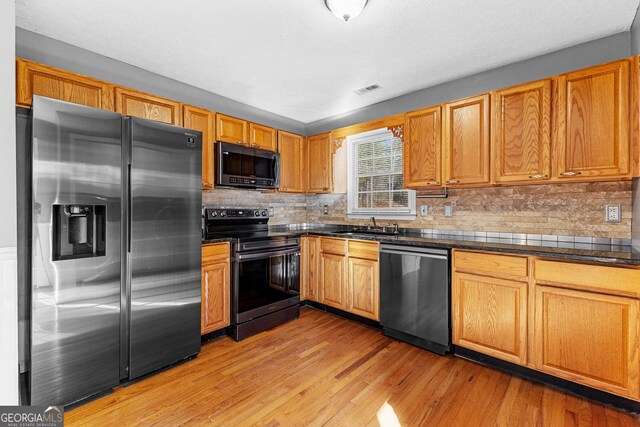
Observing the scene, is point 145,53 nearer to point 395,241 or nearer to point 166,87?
point 166,87

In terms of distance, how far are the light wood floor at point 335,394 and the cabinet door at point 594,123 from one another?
5.31ft

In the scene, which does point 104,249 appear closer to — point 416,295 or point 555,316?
point 416,295

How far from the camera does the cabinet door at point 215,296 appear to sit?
2.70m

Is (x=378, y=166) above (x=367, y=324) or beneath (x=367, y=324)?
above

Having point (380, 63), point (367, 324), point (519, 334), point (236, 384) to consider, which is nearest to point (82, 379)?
point (236, 384)

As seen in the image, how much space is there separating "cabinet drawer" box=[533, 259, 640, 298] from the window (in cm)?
151

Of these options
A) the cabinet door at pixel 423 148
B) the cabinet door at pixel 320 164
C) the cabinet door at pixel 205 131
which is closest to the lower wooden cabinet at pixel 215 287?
the cabinet door at pixel 205 131

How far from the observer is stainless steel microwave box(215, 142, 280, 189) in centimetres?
310

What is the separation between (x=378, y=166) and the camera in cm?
386

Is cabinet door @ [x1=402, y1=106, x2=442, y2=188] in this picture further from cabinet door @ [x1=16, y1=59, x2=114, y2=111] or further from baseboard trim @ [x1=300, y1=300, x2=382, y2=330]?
cabinet door @ [x1=16, y1=59, x2=114, y2=111]

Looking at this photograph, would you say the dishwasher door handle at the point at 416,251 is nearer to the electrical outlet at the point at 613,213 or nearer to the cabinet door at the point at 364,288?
the cabinet door at the point at 364,288

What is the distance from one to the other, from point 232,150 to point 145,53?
1097mm

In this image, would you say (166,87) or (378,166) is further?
(378,166)

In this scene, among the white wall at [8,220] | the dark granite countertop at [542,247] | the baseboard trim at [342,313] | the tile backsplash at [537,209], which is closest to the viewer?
the white wall at [8,220]
